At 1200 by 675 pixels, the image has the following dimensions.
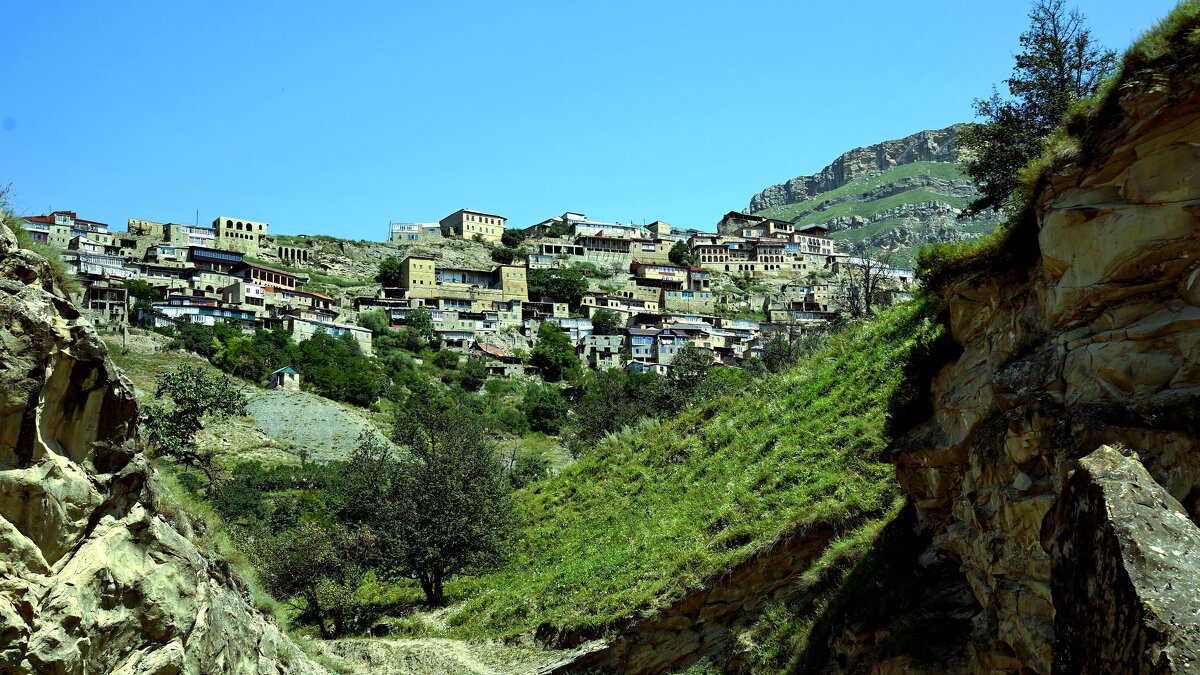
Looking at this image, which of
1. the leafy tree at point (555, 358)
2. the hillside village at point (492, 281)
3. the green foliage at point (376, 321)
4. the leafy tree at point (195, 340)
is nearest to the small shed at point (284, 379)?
the leafy tree at point (195, 340)

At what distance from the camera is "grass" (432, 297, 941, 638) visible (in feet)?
56.2

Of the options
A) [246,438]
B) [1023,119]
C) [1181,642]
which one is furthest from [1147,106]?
[246,438]

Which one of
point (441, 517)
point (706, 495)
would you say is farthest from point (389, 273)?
Result: point (706, 495)

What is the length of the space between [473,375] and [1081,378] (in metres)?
92.3

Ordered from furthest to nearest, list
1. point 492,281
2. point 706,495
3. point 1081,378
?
point 492,281
point 706,495
point 1081,378

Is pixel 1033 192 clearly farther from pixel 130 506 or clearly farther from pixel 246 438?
pixel 246 438

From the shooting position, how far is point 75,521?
29.3ft

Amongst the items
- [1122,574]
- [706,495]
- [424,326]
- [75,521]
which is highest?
[424,326]

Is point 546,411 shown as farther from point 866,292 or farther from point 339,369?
point 866,292

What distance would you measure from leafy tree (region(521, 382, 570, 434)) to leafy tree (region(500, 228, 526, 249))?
209ft

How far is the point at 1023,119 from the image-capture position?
21.3m

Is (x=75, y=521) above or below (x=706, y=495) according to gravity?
above

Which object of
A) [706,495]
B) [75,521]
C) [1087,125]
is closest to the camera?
[75,521]

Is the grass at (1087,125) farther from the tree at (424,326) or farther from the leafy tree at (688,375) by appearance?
the tree at (424,326)
